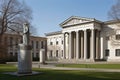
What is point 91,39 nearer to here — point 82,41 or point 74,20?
point 82,41

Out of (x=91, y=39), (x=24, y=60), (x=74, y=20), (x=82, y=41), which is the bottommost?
(x=24, y=60)

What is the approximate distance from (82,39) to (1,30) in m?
25.9

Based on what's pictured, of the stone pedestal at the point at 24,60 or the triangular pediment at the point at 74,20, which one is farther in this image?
the triangular pediment at the point at 74,20

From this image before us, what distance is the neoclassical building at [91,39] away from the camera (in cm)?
5538

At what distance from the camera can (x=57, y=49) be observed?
79250mm

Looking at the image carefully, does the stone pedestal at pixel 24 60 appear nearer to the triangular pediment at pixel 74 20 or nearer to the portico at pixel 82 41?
the portico at pixel 82 41

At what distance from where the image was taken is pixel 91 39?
56344 mm

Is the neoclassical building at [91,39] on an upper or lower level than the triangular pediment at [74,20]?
lower

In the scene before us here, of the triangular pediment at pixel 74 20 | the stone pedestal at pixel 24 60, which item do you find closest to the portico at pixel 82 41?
the triangular pediment at pixel 74 20

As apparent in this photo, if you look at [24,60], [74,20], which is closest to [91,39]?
[74,20]

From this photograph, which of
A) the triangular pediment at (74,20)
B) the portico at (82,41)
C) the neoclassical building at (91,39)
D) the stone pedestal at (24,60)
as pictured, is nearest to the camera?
the stone pedestal at (24,60)

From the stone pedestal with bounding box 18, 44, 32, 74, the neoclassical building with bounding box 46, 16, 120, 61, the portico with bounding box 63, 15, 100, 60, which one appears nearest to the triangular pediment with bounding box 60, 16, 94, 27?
the neoclassical building with bounding box 46, 16, 120, 61

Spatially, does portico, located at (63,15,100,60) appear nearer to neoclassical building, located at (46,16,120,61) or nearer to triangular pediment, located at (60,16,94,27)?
neoclassical building, located at (46,16,120,61)

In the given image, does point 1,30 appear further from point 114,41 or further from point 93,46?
point 114,41
